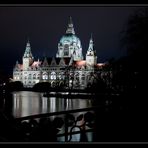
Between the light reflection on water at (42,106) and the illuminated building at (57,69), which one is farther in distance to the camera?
the light reflection on water at (42,106)

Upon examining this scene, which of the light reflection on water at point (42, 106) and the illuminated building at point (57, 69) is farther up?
the illuminated building at point (57, 69)

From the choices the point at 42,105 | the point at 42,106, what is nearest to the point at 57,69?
the point at 42,106

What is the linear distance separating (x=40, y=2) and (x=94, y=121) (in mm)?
1502

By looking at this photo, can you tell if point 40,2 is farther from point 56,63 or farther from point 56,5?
point 56,63

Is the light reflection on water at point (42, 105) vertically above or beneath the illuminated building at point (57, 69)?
beneath

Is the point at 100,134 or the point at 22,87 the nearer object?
the point at 100,134

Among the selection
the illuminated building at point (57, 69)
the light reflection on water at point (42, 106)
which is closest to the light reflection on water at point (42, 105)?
the light reflection on water at point (42, 106)

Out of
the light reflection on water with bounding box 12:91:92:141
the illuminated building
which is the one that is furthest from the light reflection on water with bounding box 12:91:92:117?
the illuminated building

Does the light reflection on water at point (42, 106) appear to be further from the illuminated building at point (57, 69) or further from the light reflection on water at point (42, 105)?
the illuminated building at point (57, 69)

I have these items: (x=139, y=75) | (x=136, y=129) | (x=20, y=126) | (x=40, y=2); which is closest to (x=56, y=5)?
(x=40, y=2)

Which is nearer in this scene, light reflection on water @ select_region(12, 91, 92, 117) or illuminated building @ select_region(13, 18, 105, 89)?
illuminated building @ select_region(13, 18, 105, 89)

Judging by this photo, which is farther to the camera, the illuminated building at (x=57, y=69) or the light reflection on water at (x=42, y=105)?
the light reflection on water at (x=42, y=105)

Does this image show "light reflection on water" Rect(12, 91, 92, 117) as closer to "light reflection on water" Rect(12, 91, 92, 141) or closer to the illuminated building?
"light reflection on water" Rect(12, 91, 92, 141)

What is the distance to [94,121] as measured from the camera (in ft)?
11.6
